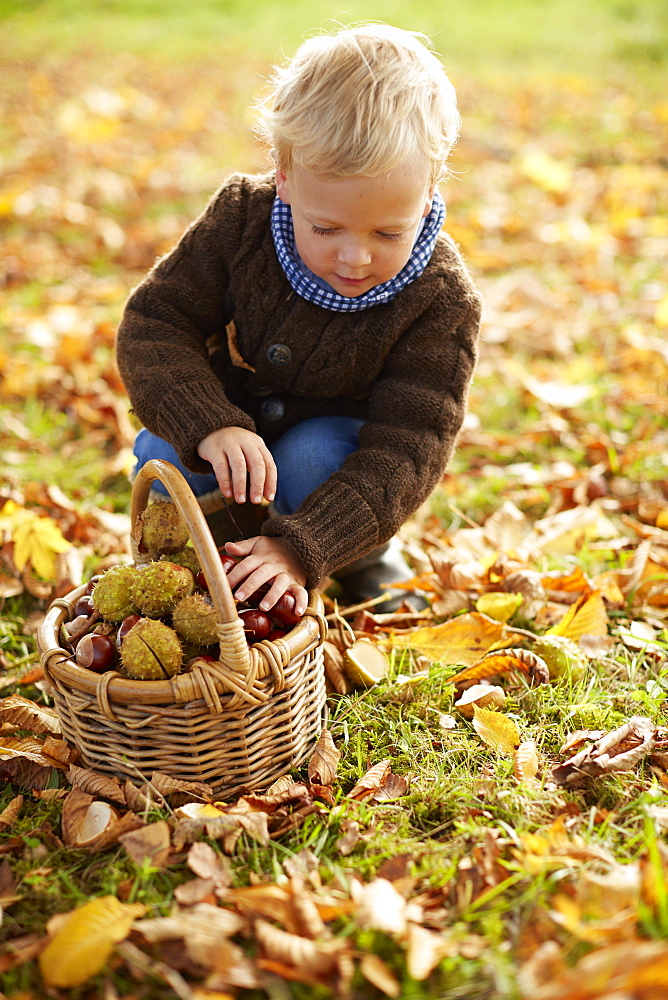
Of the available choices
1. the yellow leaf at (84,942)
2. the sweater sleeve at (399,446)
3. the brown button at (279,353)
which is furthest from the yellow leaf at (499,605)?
the yellow leaf at (84,942)

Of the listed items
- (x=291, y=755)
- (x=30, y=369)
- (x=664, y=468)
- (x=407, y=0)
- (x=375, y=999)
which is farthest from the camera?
(x=407, y=0)

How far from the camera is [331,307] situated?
2.08m

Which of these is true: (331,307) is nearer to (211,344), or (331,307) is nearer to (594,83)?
(211,344)

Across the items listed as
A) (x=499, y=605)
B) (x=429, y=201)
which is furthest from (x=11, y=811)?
(x=429, y=201)

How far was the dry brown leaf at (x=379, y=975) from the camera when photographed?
128 centimetres

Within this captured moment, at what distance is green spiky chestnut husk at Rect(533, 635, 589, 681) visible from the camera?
207 centimetres

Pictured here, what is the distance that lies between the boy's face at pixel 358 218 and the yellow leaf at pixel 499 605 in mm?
846

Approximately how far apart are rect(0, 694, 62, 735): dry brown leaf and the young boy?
0.58 meters

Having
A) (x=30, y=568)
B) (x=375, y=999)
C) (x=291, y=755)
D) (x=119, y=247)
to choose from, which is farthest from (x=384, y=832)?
(x=119, y=247)

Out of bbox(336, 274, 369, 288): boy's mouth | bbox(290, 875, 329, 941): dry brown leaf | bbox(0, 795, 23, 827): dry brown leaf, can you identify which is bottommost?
bbox(0, 795, 23, 827): dry brown leaf

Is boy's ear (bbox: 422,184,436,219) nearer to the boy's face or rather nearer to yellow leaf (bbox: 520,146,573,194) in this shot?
the boy's face

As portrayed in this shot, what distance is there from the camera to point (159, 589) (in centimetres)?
177

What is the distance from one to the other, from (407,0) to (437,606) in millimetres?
13650

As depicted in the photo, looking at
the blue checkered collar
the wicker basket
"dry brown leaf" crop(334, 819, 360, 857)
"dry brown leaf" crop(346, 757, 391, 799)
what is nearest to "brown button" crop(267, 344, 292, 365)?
the blue checkered collar
